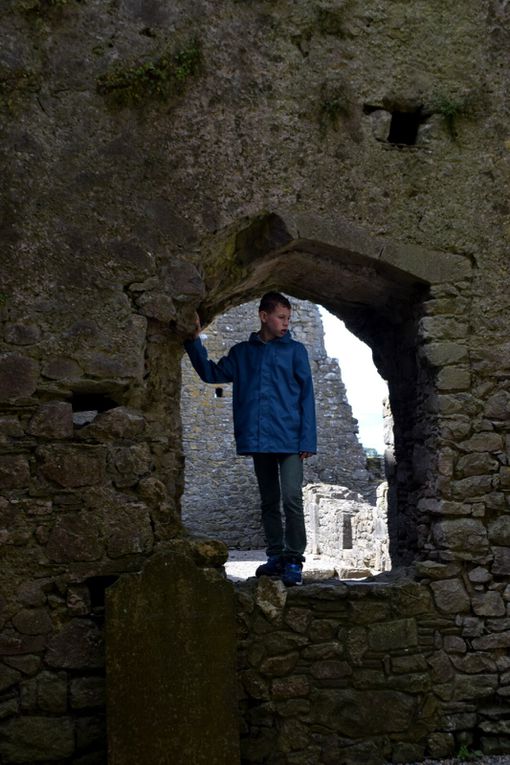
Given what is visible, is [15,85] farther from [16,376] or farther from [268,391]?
[268,391]

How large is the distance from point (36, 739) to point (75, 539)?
997 mm

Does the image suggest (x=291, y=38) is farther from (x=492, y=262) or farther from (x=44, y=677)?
(x=44, y=677)

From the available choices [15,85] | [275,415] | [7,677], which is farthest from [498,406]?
[15,85]

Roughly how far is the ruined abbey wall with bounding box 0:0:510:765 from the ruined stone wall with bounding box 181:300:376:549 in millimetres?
10629

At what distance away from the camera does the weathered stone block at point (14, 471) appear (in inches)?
147

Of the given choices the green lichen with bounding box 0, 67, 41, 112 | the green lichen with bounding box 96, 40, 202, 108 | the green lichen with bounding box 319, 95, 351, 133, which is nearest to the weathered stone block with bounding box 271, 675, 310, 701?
the green lichen with bounding box 319, 95, 351, 133

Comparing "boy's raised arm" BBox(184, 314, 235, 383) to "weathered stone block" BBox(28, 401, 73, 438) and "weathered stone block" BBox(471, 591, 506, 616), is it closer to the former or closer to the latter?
"weathered stone block" BBox(28, 401, 73, 438)

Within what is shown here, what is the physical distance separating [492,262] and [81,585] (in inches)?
123

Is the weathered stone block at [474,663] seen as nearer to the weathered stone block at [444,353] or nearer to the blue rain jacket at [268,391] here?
the blue rain jacket at [268,391]

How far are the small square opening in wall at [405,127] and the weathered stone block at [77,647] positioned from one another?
3507 mm

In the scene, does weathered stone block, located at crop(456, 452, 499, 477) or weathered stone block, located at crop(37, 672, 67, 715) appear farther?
weathered stone block, located at crop(456, 452, 499, 477)

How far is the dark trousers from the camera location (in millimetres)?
4332

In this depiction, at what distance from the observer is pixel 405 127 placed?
4766 millimetres

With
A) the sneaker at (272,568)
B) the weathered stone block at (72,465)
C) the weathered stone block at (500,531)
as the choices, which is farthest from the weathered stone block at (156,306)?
the weathered stone block at (500,531)
